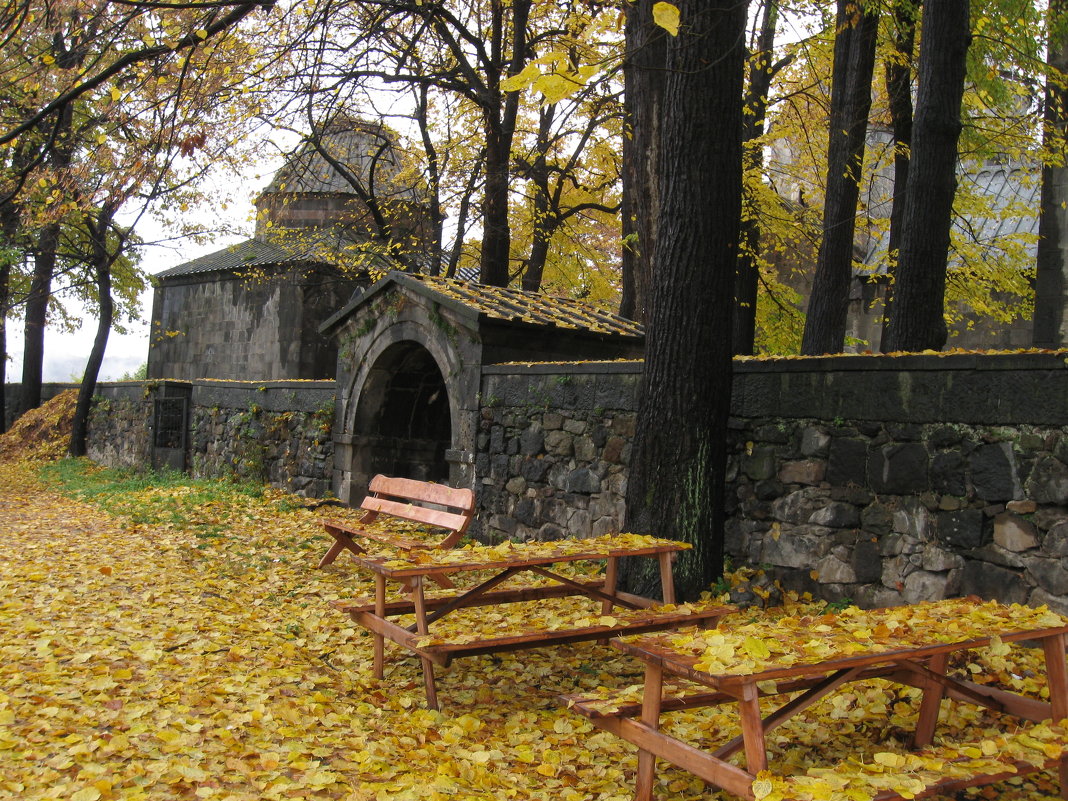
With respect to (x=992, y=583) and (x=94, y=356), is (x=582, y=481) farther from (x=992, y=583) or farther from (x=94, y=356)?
(x=94, y=356)

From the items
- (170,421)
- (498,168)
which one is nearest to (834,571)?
(498,168)

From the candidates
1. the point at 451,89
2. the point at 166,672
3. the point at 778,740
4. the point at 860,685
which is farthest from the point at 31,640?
the point at 451,89

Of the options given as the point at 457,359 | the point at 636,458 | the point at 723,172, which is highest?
the point at 723,172

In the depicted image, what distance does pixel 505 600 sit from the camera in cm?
540

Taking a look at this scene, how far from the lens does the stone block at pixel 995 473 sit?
507 centimetres

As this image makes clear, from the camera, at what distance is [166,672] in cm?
497

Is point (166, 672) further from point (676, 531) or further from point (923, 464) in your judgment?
point (923, 464)

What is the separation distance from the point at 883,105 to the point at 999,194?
753 cm

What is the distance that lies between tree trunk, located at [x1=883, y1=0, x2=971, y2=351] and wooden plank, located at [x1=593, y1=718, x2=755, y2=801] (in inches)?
197

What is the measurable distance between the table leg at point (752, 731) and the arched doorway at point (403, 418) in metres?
8.17

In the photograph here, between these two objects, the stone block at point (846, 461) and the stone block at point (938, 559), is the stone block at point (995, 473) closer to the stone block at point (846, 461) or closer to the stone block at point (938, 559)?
the stone block at point (938, 559)

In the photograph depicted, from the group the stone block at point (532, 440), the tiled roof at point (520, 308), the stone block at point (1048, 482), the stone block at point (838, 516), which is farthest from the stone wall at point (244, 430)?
the stone block at point (1048, 482)

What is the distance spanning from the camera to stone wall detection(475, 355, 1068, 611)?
4977 mm

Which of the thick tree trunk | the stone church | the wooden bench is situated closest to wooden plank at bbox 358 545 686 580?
the wooden bench
